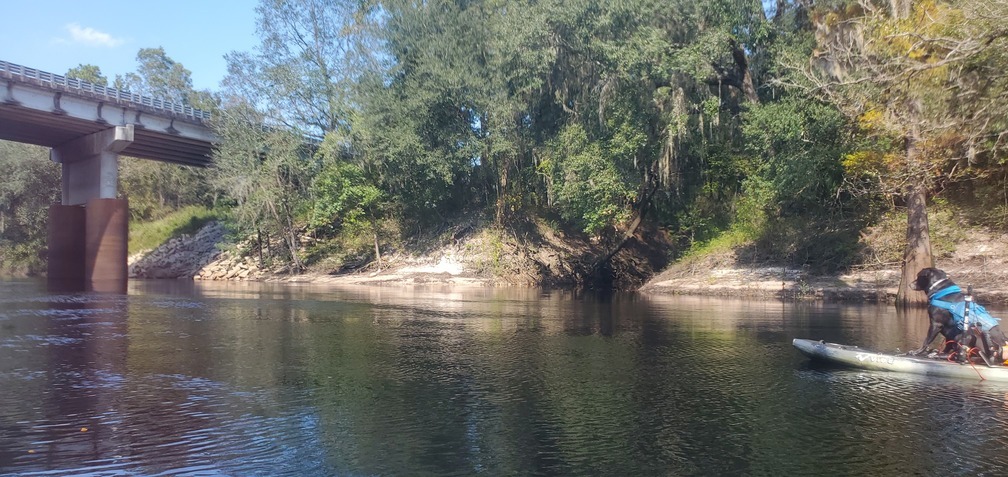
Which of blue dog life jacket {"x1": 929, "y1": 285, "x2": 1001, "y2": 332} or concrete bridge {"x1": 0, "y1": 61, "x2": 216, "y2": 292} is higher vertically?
concrete bridge {"x1": 0, "y1": 61, "x2": 216, "y2": 292}

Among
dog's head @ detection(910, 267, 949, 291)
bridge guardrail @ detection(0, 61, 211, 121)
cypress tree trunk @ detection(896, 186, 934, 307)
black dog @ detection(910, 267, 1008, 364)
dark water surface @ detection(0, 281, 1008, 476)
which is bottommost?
dark water surface @ detection(0, 281, 1008, 476)

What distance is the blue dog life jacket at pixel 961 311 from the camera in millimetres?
12508

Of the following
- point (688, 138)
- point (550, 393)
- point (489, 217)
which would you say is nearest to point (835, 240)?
point (688, 138)

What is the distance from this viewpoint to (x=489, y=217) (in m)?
49.1

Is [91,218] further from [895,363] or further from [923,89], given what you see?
[895,363]

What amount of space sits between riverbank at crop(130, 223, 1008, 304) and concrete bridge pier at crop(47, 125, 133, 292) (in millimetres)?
9063

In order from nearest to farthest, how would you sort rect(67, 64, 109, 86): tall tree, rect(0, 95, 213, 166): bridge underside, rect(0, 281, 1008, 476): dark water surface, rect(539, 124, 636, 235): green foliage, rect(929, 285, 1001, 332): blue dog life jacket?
1. rect(0, 281, 1008, 476): dark water surface
2. rect(929, 285, 1001, 332): blue dog life jacket
3. rect(539, 124, 636, 235): green foliage
4. rect(0, 95, 213, 166): bridge underside
5. rect(67, 64, 109, 86): tall tree

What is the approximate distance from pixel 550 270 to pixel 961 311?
3476 cm

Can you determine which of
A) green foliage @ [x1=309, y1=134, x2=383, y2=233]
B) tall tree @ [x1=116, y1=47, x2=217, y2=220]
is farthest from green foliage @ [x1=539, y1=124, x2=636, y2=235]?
tall tree @ [x1=116, y1=47, x2=217, y2=220]

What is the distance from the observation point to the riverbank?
2902 centimetres

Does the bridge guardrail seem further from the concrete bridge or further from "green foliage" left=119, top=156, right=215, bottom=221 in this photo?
"green foliage" left=119, top=156, right=215, bottom=221

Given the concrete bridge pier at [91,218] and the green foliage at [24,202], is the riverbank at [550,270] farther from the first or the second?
the green foliage at [24,202]

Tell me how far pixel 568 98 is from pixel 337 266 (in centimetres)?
2000

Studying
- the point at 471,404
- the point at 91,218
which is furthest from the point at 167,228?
the point at 471,404
